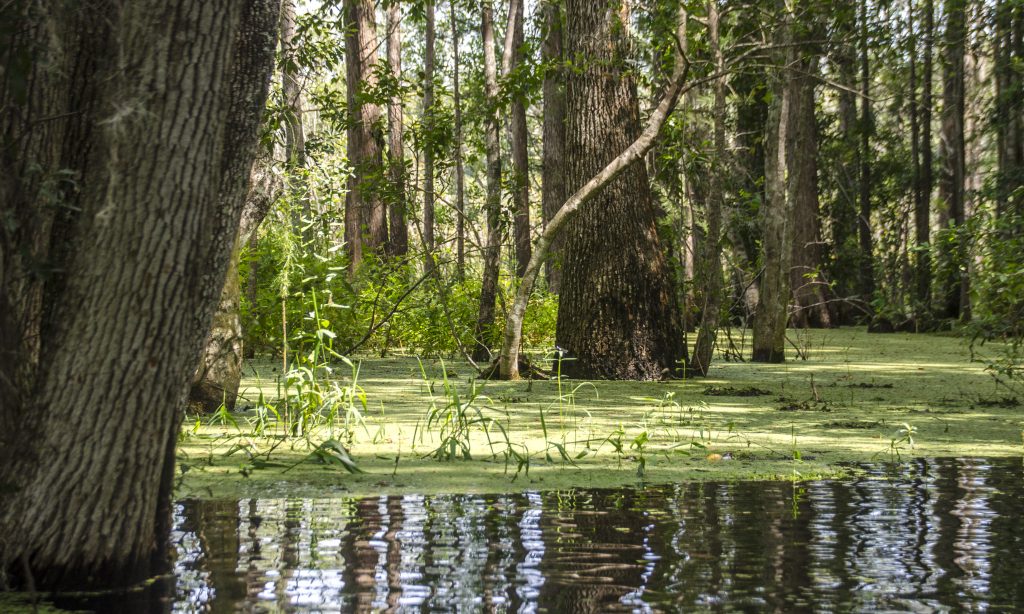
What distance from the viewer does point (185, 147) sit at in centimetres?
304

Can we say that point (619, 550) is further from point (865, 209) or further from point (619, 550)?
point (865, 209)

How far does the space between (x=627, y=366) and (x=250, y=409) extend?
3481 millimetres

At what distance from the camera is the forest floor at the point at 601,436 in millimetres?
5148

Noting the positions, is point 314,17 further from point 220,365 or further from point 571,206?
point 220,365

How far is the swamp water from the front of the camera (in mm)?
3189

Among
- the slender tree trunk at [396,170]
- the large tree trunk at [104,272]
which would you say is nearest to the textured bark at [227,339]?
the slender tree trunk at [396,170]

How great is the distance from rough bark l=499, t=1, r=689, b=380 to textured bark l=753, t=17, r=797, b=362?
2986 mm

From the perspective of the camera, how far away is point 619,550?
374cm

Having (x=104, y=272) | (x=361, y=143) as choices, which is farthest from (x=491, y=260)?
(x=104, y=272)

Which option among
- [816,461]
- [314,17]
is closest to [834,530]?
[816,461]

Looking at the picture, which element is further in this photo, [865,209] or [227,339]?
[865,209]

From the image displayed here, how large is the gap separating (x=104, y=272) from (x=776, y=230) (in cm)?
988

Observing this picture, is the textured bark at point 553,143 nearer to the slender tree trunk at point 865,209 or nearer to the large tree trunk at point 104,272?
the slender tree trunk at point 865,209

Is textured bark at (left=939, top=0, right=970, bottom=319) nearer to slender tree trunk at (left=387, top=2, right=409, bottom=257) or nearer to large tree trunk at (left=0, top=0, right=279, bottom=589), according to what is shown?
slender tree trunk at (left=387, top=2, right=409, bottom=257)
